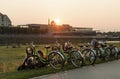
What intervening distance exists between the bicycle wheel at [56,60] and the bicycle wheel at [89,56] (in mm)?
2270

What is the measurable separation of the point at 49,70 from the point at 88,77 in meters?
2.06

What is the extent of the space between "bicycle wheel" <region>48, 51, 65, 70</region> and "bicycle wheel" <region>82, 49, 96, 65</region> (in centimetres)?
227

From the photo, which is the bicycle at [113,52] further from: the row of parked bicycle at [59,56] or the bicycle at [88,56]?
the bicycle at [88,56]

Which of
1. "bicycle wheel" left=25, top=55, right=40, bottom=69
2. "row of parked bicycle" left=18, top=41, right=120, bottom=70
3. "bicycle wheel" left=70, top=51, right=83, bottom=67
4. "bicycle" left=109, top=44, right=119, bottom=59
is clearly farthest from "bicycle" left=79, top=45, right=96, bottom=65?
"bicycle" left=109, top=44, right=119, bottom=59

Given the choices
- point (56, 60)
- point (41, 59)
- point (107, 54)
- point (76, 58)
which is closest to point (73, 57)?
point (76, 58)

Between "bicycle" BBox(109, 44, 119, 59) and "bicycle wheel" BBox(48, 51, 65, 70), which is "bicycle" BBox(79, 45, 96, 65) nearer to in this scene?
"bicycle wheel" BBox(48, 51, 65, 70)

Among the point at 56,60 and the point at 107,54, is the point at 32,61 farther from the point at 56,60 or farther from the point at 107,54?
the point at 107,54

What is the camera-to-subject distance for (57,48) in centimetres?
1382

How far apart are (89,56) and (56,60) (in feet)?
8.40

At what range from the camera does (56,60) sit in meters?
12.9

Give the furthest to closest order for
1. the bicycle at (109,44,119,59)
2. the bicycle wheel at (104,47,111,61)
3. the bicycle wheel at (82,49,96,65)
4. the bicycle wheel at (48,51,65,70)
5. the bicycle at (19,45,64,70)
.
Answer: the bicycle at (109,44,119,59)
the bicycle wheel at (104,47,111,61)
the bicycle wheel at (82,49,96,65)
the bicycle at (19,45,64,70)
the bicycle wheel at (48,51,65,70)

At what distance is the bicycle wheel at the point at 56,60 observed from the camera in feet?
41.7

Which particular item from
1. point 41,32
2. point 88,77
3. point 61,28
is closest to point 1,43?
point 41,32

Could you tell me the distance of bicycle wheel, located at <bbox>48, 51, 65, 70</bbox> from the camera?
12.7m
